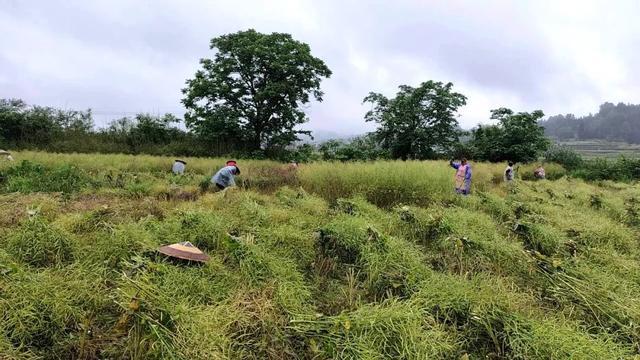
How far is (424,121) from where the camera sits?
21.3 meters

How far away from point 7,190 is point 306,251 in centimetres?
527

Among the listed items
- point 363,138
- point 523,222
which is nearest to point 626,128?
point 363,138

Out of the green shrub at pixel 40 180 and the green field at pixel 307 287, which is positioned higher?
the green shrub at pixel 40 180

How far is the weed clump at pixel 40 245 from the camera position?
2.75 meters

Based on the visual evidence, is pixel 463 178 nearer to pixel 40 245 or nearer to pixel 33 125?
pixel 40 245

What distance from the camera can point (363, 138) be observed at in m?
22.0

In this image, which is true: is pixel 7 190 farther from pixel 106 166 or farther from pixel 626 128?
pixel 626 128

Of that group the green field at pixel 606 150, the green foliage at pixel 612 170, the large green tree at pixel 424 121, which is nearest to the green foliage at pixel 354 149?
the large green tree at pixel 424 121

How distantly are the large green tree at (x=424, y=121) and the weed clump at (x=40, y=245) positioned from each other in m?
19.4

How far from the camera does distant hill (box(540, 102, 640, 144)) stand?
229 ft

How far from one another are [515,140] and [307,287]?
21.7m

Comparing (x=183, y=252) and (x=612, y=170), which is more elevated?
(x=183, y=252)

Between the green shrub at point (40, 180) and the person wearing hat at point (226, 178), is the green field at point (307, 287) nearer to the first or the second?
the green shrub at point (40, 180)

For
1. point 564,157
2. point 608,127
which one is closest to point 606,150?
point 608,127
